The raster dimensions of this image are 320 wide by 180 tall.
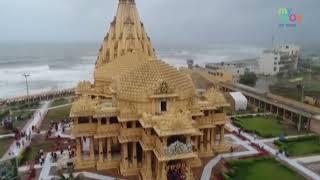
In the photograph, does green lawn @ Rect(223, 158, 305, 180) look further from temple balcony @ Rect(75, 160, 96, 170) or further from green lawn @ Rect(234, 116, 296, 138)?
temple balcony @ Rect(75, 160, 96, 170)

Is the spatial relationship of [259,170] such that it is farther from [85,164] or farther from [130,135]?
[85,164]

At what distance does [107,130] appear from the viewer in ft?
86.6

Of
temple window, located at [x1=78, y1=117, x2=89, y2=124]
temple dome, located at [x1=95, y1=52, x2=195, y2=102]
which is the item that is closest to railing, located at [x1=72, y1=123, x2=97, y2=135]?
temple window, located at [x1=78, y1=117, x2=89, y2=124]

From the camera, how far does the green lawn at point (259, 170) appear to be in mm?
25703

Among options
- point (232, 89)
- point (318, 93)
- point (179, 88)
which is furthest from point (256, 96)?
point (179, 88)

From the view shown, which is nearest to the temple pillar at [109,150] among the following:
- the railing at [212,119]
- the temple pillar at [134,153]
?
the temple pillar at [134,153]

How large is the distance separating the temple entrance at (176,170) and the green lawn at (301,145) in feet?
41.0

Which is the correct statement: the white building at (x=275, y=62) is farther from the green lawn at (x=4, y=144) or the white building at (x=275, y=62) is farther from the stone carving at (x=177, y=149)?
the stone carving at (x=177, y=149)

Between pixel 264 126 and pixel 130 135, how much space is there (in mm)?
19723

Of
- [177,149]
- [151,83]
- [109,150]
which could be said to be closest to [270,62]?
[151,83]

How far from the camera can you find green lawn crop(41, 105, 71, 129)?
39763 millimetres

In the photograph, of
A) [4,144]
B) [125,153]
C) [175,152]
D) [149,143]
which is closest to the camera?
[175,152]

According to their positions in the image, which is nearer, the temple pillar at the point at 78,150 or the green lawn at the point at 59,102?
the temple pillar at the point at 78,150

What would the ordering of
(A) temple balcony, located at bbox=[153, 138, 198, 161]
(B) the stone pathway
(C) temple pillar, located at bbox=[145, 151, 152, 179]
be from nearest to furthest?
(A) temple balcony, located at bbox=[153, 138, 198, 161]
(C) temple pillar, located at bbox=[145, 151, 152, 179]
(B) the stone pathway
